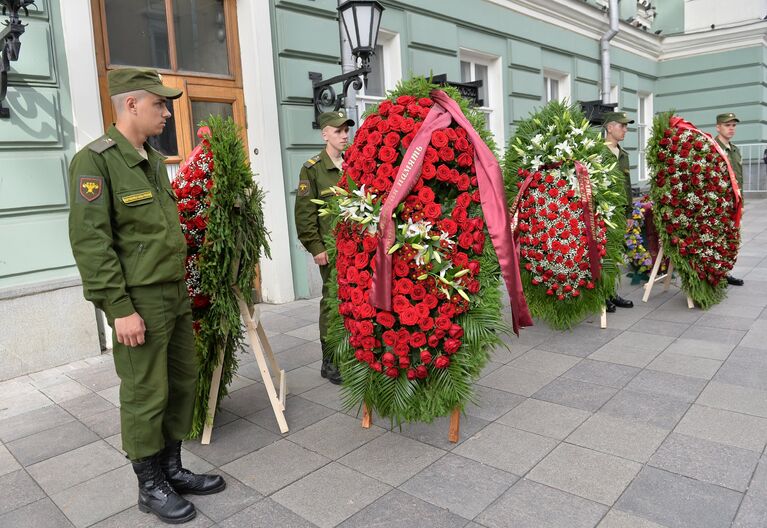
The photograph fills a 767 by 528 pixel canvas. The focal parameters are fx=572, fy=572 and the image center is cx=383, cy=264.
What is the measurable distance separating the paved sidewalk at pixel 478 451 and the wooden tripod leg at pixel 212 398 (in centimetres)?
11

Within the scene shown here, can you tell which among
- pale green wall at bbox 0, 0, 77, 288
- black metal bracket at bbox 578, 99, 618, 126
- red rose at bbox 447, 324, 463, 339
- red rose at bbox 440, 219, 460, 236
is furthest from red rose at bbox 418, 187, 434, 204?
black metal bracket at bbox 578, 99, 618, 126

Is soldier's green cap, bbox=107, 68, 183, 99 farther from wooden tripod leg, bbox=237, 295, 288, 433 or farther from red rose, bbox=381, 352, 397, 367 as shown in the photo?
red rose, bbox=381, 352, 397, 367

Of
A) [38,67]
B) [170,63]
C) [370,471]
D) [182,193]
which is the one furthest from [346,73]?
[370,471]

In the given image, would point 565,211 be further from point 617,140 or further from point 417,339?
point 417,339

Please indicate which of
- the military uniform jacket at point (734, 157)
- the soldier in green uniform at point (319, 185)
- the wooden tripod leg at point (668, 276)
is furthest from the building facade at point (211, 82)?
the wooden tripod leg at point (668, 276)

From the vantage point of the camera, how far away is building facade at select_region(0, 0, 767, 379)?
4.52 m

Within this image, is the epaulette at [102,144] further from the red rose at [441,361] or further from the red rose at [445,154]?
the red rose at [441,361]

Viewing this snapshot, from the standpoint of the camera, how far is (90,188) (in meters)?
2.27

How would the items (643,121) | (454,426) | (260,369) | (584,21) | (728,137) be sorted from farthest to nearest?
(643,121) → (584,21) → (728,137) → (260,369) → (454,426)

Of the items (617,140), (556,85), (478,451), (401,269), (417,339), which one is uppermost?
(556,85)

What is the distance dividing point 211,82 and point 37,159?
1.99 metres

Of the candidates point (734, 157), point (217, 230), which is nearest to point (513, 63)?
point (734, 157)

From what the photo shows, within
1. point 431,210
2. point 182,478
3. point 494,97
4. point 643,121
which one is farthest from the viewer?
point 643,121

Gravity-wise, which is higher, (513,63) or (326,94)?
(513,63)
